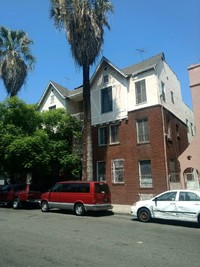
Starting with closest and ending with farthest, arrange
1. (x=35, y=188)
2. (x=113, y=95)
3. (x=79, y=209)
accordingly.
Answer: (x=79, y=209) → (x=35, y=188) → (x=113, y=95)

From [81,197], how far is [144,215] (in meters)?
4.32

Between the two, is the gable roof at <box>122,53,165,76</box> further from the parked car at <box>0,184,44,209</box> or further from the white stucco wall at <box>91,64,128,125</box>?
the parked car at <box>0,184,44,209</box>

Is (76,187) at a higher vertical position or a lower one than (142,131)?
lower

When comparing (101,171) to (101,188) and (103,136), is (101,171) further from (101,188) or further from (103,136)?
(101,188)

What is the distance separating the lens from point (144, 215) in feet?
44.0

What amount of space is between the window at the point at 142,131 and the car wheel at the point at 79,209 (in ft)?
23.0

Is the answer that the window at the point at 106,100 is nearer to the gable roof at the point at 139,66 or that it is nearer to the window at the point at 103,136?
the window at the point at 103,136

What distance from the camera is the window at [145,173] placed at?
65.8 ft

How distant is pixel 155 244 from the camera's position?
8430mm

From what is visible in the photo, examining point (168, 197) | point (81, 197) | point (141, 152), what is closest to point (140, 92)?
point (141, 152)

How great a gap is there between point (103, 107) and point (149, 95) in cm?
427

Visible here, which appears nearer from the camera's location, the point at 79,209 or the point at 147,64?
the point at 79,209

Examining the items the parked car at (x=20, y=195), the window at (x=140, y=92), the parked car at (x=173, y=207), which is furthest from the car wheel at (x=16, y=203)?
the window at (x=140, y=92)

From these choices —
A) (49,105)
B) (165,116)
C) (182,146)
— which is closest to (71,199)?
(165,116)
